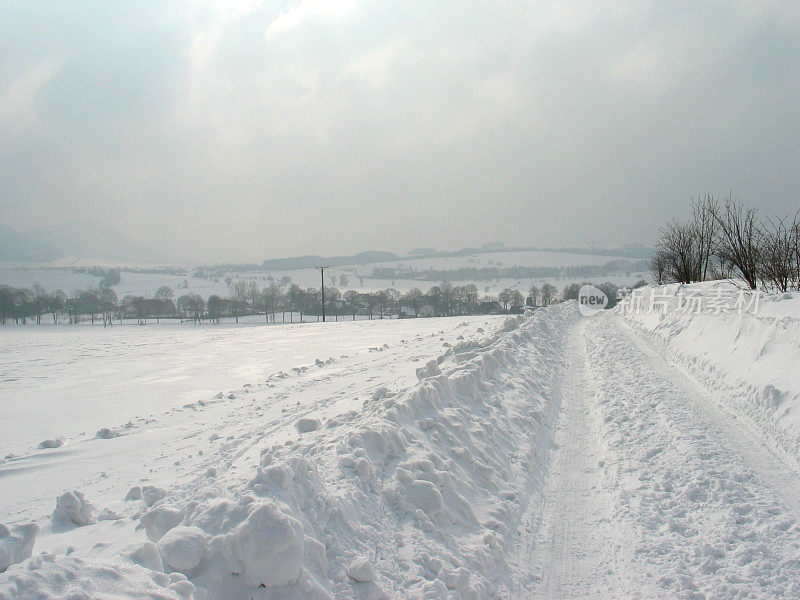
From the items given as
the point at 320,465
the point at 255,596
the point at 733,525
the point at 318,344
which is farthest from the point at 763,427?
the point at 318,344

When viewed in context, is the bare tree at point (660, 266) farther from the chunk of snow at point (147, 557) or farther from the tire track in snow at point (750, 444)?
the chunk of snow at point (147, 557)

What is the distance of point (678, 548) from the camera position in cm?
363

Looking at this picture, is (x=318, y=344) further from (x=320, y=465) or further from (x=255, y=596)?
(x=255, y=596)

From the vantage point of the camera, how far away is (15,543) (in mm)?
2719

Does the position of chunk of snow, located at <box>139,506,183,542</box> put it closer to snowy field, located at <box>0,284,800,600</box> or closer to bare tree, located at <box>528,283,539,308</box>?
snowy field, located at <box>0,284,800,600</box>

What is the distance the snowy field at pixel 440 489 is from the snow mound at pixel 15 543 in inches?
0.5

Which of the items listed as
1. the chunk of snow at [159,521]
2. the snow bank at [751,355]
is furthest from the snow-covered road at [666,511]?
the chunk of snow at [159,521]

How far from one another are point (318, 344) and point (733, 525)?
19.3 m

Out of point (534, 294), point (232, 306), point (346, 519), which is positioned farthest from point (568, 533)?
point (534, 294)

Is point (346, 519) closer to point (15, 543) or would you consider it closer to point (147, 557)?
point (147, 557)

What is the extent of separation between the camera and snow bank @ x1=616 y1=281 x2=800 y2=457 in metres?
6.20

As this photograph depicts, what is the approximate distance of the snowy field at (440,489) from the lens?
284cm

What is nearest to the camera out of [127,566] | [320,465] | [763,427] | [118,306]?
[127,566]

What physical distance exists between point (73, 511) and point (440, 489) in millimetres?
3144
